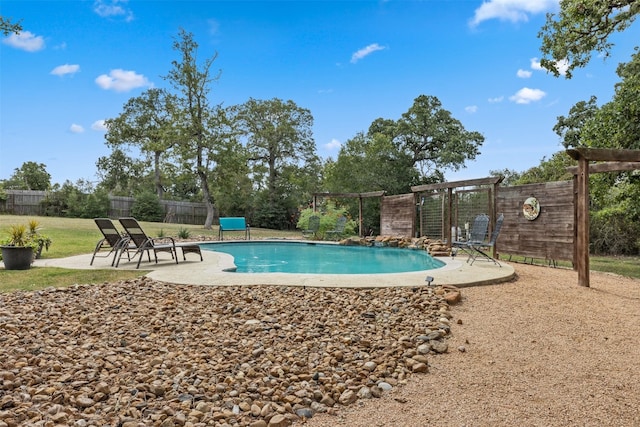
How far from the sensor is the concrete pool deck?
4992 millimetres

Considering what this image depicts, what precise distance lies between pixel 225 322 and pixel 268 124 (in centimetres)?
2140

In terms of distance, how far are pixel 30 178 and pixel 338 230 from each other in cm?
2766

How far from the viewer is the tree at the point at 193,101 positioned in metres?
19.3

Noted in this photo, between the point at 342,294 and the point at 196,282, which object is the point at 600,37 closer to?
the point at 342,294

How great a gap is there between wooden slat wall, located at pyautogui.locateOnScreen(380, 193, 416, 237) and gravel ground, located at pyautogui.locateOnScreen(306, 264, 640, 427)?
8518 millimetres

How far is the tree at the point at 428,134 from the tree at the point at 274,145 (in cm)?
631

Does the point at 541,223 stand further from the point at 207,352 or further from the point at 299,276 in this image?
the point at 207,352

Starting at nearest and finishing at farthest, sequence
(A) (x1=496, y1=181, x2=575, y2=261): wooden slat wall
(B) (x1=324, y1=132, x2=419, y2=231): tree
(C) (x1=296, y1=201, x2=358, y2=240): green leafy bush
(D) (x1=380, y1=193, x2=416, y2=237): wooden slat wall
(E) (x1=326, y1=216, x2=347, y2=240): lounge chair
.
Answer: (A) (x1=496, y1=181, x2=575, y2=261): wooden slat wall
(D) (x1=380, y1=193, x2=416, y2=237): wooden slat wall
(E) (x1=326, y1=216, x2=347, y2=240): lounge chair
(C) (x1=296, y1=201, x2=358, y2=240): green leafy bush
(B) (x1=324, y1=132, x2=419, y2=231): tree

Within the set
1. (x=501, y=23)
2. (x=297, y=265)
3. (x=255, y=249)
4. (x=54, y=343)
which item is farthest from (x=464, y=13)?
(x=54, y=343)

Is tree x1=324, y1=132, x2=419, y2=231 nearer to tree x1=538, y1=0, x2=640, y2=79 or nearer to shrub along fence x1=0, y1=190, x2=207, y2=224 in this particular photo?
tree x1=538, y1=0, x2=640, y2=79

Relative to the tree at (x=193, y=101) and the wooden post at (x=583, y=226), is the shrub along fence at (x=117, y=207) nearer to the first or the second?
the tree at (x=193, y=101)

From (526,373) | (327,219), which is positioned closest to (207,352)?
(526,373)

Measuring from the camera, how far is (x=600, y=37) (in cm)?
923

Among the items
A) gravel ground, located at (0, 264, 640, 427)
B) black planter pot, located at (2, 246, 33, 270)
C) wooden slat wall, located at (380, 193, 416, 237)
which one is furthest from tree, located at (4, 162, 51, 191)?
gravel ground, located at (0, 264, 640, 427)
